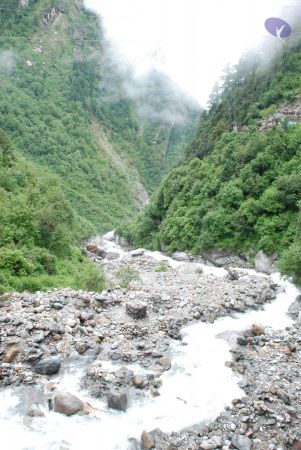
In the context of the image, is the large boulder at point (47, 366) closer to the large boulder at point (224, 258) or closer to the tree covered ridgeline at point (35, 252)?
the tree covered ridgeline at point (35, 252)

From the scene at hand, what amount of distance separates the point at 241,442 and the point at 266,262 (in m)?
30.6

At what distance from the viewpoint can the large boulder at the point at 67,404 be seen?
1261cm

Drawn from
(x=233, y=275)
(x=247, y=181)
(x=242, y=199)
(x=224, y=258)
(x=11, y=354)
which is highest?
(x=247, y=181)

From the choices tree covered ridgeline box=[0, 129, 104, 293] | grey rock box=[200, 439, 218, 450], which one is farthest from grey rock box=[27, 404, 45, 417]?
tree covered ridgeline box=[0, 129, 104, 293]

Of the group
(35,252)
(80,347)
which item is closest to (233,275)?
(35,252)

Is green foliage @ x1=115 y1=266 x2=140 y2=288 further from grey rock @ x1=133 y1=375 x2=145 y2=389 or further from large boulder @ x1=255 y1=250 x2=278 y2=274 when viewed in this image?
grey rock @ x1=133 y1=375 x2=145 y2=389

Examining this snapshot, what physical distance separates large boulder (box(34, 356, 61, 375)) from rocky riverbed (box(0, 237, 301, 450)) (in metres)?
0.04

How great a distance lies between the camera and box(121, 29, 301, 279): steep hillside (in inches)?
1721

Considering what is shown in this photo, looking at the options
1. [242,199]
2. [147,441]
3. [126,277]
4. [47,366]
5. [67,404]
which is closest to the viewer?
[147,441]

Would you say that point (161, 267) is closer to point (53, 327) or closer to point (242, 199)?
point (242, 199)

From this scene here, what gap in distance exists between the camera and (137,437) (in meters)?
12.1

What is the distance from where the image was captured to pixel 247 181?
49750mm

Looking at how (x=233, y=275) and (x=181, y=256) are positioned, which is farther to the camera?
(x=181, y=256)

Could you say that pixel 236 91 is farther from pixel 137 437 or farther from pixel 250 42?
pixel 137 437
